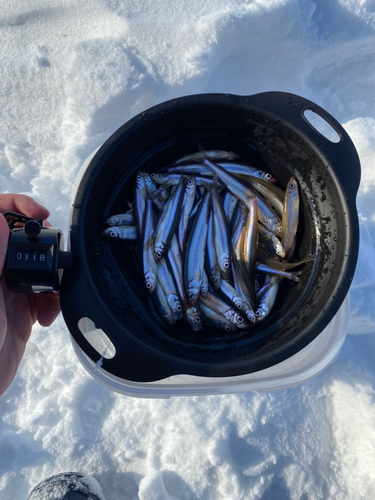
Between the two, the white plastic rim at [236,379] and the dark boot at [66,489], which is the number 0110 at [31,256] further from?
the dark boot at [66,489]

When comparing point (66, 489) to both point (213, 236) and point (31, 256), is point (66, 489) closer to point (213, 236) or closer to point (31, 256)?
point (31, 256)

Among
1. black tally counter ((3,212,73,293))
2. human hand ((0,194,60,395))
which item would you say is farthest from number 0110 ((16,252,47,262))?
human hand ((0,194,60,395))

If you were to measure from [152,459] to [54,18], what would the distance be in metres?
3.47

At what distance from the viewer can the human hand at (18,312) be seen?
157 centimetres

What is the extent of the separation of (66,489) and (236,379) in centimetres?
136

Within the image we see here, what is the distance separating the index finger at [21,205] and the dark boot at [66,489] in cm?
160

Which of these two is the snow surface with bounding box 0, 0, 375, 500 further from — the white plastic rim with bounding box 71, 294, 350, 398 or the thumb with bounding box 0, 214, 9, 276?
the thumb with bounding box 0, 214, 9, 276

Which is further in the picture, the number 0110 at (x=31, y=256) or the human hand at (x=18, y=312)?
the human hand at (x=18, y=312)

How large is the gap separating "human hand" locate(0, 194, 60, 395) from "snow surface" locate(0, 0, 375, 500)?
621 millimetres

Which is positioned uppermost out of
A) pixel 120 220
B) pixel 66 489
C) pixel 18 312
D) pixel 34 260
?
pixel 120 220

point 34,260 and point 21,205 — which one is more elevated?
point 21,205

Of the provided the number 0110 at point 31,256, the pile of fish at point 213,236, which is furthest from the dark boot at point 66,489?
the number 0110 at point 31,256

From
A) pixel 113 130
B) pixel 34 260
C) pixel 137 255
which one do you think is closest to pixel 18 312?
pixel 34 260

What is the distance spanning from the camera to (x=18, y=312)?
1.66 meters
